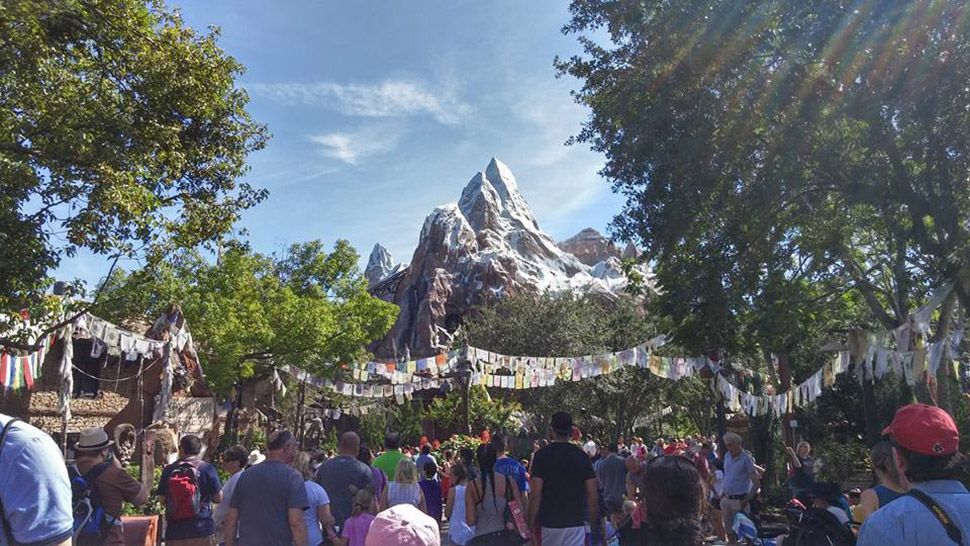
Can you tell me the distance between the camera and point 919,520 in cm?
241

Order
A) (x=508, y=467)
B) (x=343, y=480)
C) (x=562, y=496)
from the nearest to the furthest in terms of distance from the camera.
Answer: (x=562, y=496) → (x=508, y=467) → (x=343, y=480)

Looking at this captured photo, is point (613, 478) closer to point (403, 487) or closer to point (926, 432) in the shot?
point (403, 487)

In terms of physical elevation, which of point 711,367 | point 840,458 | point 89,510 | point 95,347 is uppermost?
point 95,347

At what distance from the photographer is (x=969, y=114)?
9.69 metres

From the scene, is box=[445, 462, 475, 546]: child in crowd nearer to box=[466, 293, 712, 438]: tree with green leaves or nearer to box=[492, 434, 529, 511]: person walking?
box=[492, 434, 529, 511]: person walking

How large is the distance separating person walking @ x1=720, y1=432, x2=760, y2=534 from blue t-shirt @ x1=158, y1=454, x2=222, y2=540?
6191 millimetres

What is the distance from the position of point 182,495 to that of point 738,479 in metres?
6.66

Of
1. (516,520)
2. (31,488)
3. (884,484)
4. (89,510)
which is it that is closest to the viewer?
(31,488)

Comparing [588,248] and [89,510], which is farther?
[588,248]

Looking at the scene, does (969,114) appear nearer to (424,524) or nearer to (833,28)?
(833,28)

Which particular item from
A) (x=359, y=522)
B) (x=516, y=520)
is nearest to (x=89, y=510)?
(x=359, y=522)

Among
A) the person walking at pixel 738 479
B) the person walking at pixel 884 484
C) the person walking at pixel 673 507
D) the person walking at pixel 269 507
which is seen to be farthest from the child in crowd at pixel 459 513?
the person walking at pixel 738 479


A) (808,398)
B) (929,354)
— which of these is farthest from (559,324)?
(929,354)

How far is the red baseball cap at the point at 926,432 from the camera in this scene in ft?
8.46
